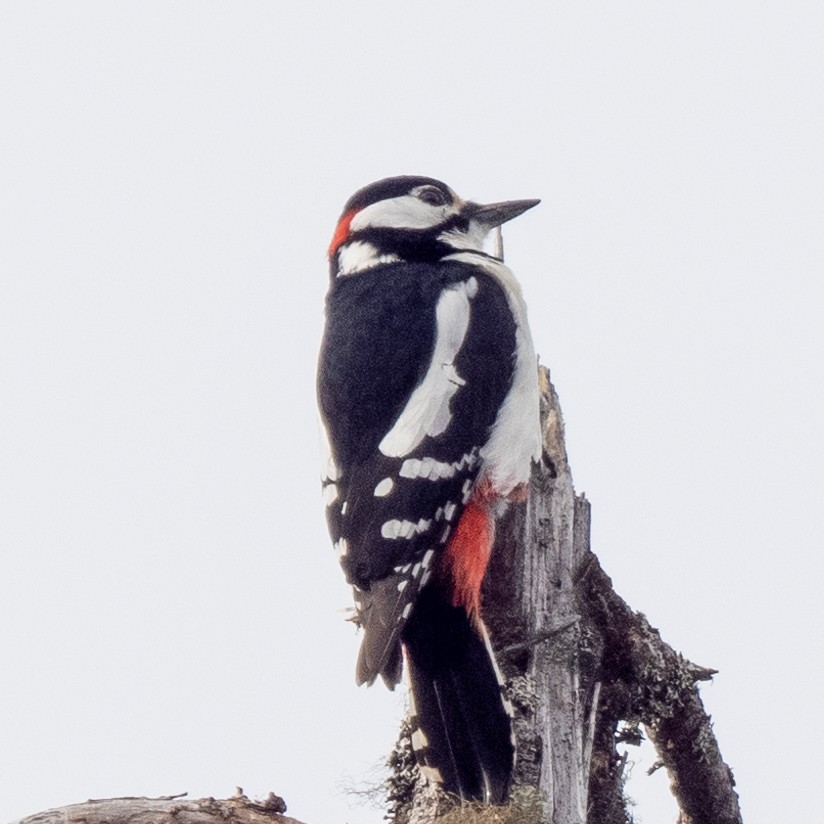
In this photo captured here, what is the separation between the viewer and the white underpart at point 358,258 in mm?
4797

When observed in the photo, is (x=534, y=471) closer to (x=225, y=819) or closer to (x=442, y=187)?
(x=442, y=187)

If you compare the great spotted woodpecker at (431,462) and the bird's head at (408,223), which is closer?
the great spotted woodpecker at (431,462)

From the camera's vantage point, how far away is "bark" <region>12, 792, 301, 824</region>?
283 cm

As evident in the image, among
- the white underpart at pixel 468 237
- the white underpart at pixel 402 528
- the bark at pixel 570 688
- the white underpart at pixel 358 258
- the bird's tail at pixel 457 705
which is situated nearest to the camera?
the bird's tail at pixel 457 705

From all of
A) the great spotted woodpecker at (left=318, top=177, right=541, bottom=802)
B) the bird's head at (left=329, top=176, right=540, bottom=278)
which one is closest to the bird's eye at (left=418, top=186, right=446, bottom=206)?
the bird's head at (left=329, top=176, right=540, bottom=278)

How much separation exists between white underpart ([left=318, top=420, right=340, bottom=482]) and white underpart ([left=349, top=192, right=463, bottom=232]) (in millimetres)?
989

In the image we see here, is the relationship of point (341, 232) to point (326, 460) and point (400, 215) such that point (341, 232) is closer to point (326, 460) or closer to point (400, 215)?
point (400, 215)

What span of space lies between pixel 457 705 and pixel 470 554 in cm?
48

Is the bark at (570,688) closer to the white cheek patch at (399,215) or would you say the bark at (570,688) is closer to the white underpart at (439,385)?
the white underpart at (439,385)

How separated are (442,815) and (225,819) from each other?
0.75m

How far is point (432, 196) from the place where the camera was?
5.02 meters

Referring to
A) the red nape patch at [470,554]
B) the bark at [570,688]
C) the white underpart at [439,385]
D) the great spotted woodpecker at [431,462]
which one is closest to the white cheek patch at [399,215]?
the great spotted woodpecker at [431,462]

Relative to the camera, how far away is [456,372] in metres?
4.18

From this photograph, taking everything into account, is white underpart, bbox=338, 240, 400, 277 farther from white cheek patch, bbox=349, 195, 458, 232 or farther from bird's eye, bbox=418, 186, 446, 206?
bird's eye, bbox=418, 186, 446, 206
